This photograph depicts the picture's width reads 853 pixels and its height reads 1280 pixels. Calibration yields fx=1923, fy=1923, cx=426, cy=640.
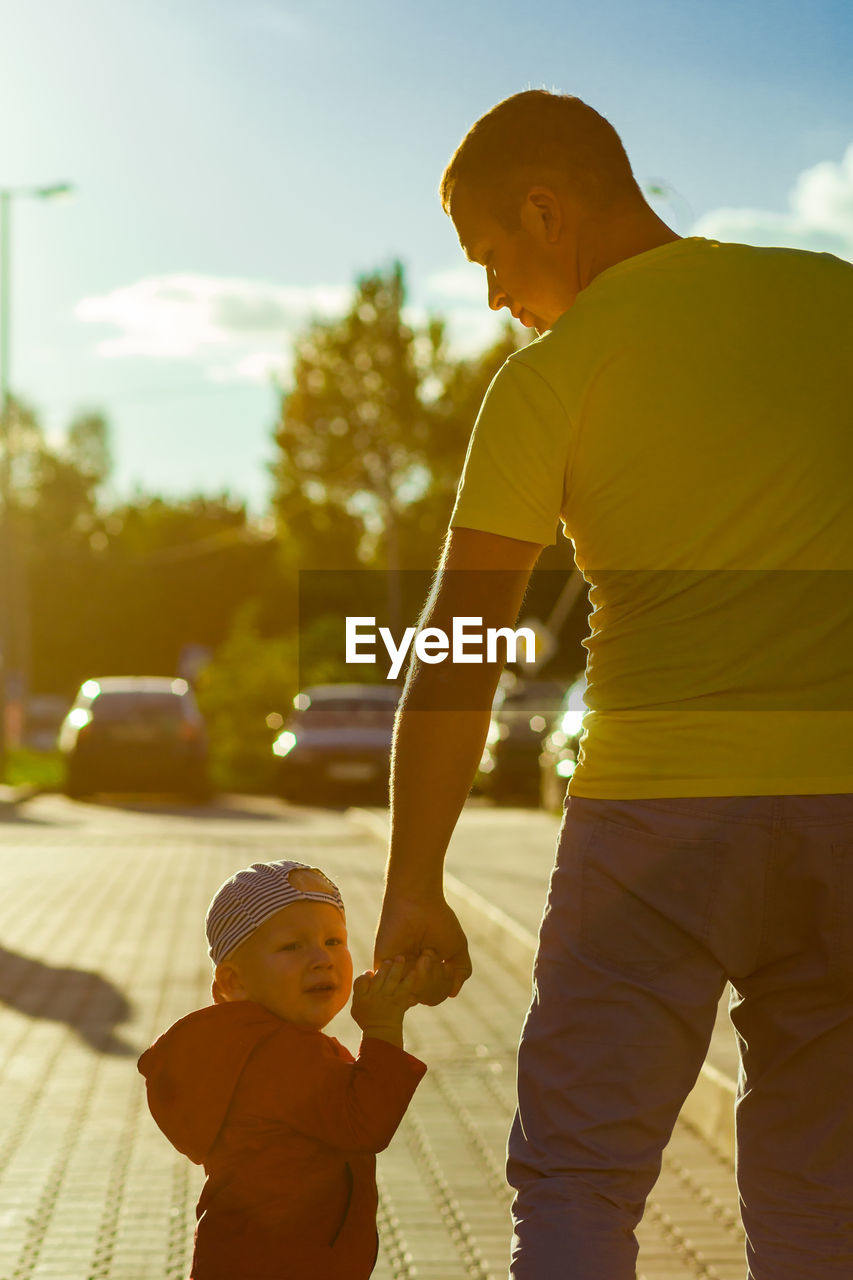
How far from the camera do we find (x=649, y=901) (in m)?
2.44

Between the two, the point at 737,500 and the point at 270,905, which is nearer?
the point at 737,500

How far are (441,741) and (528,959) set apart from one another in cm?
726

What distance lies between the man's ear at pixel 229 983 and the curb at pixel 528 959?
0.82 meters

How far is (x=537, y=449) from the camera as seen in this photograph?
8.14ft

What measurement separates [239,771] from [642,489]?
3336 cm

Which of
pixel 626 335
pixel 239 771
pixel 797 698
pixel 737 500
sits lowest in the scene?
pixel 239 771

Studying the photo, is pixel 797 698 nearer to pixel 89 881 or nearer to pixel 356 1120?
pixel 356 1120

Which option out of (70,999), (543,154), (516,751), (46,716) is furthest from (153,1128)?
(46,716)

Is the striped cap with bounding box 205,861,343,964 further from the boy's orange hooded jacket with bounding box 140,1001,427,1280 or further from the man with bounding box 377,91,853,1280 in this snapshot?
the man with bounding box 377,91,853,1280

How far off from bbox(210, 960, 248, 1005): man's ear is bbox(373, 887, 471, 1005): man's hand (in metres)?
0.39

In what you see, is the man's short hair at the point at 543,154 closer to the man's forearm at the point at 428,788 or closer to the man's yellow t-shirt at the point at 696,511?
the man's yellow t-shirt at the point at 696,511

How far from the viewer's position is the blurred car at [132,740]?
2620 cm

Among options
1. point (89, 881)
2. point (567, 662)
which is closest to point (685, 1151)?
point (89, 881)

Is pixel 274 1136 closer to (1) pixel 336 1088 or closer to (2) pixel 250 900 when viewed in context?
(1) pixel 336 1088
